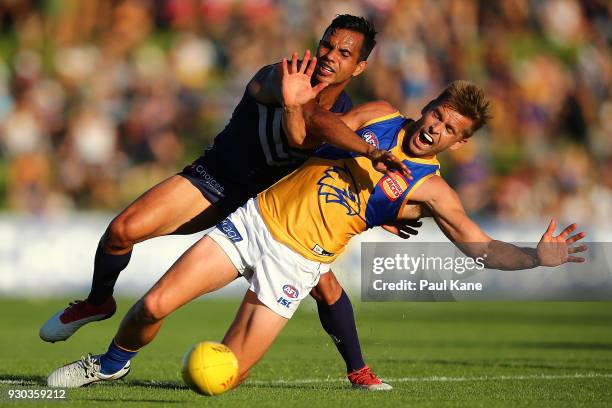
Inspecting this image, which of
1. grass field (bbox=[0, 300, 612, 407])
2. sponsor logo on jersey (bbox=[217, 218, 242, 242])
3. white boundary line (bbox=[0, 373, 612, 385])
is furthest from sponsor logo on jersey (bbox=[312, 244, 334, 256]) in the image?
white boundary line (bbox=[0, 373, 612, 385])

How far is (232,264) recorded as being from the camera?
7410mm

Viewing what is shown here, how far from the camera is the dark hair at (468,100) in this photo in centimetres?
739

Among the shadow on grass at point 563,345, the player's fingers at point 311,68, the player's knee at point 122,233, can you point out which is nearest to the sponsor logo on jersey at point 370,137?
the player's fingers at point 311,68

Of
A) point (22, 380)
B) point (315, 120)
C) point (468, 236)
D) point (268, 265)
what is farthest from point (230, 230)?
point (22, 380)

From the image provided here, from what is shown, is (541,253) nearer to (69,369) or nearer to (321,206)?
(321,206)

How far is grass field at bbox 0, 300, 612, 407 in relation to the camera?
7961 millimetres

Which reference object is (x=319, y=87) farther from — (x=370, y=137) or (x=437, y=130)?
(x=437, y=130)

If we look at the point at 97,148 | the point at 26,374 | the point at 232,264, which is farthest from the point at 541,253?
the point at 97,148

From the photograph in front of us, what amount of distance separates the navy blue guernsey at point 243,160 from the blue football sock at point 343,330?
1125mm

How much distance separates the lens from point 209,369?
6.86 m

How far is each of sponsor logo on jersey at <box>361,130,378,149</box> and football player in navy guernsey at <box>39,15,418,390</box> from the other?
768 millimetres

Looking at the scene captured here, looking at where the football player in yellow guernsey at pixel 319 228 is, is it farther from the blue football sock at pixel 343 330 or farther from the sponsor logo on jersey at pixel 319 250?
the blue football sock at pixel 343 330

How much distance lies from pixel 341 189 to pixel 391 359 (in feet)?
13.7

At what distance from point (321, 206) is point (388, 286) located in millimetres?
1640
